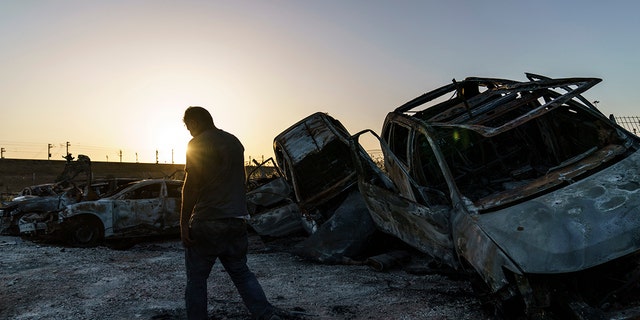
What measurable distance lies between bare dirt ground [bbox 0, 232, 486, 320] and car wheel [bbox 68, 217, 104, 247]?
6.78 ft

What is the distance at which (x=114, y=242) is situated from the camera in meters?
10.1

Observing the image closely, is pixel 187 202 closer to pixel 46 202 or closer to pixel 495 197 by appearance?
pixel 495 197

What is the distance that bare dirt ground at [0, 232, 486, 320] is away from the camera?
3.89 m

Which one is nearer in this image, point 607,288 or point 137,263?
point 607,288

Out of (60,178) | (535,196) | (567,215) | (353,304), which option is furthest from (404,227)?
(60,178)

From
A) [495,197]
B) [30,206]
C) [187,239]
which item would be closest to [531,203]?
[495,197]

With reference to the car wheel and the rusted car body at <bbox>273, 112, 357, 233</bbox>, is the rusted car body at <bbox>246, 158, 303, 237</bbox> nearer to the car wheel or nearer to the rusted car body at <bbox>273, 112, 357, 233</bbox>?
the rusted car body at <bbox>273, 112, 357, 233</bbox>

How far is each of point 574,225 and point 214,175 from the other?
259 centimetres

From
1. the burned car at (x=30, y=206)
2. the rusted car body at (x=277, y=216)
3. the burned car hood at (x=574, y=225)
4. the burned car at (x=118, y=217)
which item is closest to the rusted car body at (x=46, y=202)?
the burned car at (x=30, y=206)

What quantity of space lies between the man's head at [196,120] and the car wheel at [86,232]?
7285 mm

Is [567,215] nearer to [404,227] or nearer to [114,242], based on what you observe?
[404,227]

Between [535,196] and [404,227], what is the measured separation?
172 centimetres

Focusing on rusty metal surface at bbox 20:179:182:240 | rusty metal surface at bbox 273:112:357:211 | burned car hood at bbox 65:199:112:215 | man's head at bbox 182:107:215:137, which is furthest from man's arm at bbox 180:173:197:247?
burned car hood at bbox 65:199:112:215

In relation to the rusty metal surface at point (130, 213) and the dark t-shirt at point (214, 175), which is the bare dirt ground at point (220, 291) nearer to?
the dark t-shirt at point (214, 175)
